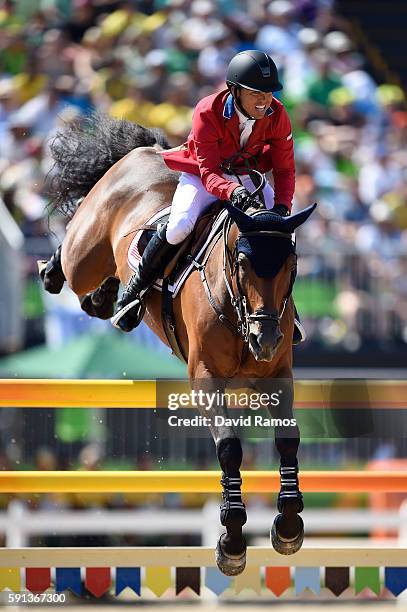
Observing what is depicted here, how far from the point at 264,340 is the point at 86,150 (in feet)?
9.03

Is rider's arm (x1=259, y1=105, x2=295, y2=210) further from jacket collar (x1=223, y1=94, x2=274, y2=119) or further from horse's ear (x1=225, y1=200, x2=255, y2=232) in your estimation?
horse's ear (x1=225, y1=200, x2=255, y2=232)

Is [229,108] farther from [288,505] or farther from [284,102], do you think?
[284,102]

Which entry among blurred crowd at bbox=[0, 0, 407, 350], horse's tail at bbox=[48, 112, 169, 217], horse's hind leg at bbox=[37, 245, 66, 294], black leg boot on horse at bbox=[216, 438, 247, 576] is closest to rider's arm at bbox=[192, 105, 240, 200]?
black leg boot on horse at bbox=[216, 438, 247, 576]

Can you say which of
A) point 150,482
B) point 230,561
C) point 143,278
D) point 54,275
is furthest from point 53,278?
point 230,561

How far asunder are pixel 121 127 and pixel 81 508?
7.66 feet

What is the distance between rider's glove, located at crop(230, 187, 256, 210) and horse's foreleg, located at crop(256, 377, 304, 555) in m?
0.83

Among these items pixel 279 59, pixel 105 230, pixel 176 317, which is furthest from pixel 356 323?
pixel 176 317

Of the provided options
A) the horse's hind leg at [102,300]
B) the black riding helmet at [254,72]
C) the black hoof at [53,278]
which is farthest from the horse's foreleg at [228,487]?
the black hoof at [53,278]

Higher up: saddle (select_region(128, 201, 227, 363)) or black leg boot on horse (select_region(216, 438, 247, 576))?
saddle (select_region(128, 201, 227, 363))

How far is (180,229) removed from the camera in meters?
5.90

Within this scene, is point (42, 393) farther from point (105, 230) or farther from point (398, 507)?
point (398, 507)

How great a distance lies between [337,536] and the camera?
8773 mm

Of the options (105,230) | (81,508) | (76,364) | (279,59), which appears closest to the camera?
(105,230)

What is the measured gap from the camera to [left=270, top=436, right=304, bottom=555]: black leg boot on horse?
5.48 meters
